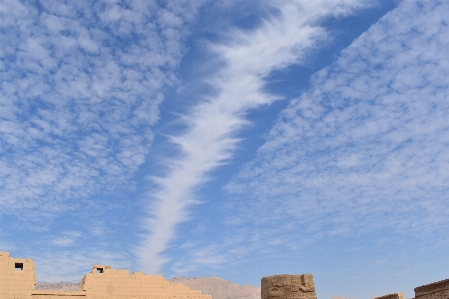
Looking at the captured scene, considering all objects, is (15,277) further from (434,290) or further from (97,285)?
(434,290)

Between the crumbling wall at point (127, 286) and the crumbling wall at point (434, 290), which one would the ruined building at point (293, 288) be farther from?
the crumbling wall at point (127, 286)

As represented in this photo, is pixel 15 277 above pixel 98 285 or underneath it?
above

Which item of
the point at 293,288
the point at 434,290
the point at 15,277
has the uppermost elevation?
the point at 15,277

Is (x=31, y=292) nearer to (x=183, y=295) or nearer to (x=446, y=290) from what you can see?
(x=183, y=295)

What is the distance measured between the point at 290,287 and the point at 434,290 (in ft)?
9.87

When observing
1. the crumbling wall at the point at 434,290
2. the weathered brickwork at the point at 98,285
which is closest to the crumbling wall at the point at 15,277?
the weathered brickwork at the point at 98,285

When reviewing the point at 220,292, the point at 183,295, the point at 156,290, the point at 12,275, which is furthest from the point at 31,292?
the point at 220,292

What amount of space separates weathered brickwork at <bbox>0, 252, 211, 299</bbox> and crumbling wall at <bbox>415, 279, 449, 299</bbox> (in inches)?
644

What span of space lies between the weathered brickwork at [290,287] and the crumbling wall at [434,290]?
7.62ft

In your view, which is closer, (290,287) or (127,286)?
(290,287)

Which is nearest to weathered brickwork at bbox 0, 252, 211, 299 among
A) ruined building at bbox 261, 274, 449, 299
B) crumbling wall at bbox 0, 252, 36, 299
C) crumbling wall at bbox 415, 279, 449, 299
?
crumbling wall at bbox 0, 252, 36, 299

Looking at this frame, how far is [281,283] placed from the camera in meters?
9.62

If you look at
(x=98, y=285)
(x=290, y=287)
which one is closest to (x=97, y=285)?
(x=98, y=285)

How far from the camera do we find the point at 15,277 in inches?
821
